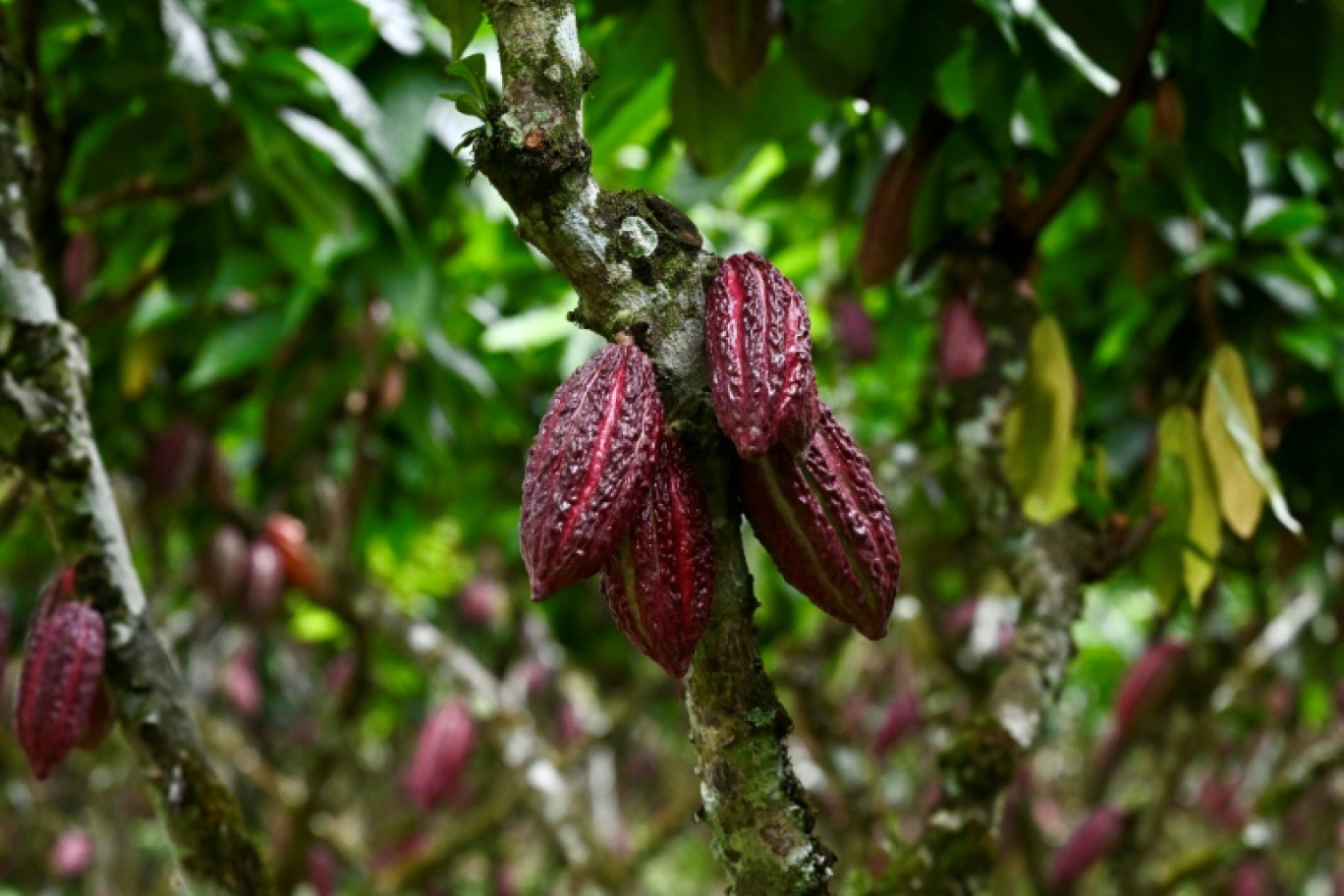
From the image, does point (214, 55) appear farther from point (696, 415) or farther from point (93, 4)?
point (696, 415)

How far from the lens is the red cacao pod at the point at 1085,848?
2.15m

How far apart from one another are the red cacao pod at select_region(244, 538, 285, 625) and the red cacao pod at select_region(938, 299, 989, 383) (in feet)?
4.49

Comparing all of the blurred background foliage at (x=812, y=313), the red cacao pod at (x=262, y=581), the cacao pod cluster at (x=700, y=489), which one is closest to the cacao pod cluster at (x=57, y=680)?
the blurred background foliage at (x=812, y=313)

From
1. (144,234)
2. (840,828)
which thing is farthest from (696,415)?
(840,828)

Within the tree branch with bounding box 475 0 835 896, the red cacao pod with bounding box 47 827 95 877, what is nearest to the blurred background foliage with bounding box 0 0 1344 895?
the tree branch with bounding box 475 0 835 896

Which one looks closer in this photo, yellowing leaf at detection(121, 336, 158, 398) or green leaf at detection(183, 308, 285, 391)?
green leaf at detection(183, 308, 285, 391)

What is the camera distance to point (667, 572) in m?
0.65

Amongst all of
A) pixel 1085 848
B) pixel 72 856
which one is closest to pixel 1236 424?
pixel 1085 848

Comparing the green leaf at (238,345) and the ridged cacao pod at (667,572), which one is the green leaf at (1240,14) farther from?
the green leaf at (238,345)

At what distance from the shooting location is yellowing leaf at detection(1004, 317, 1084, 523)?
1.22 meters

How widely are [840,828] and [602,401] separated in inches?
73.1

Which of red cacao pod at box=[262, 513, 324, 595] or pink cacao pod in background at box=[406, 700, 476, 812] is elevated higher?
red cacao pod at box=[262, 513, 324, 595]

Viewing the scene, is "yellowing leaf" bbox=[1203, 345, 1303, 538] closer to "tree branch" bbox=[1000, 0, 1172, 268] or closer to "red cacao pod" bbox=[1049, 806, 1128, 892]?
"tree branch" bbox=[1000, 0, 1172, 268]

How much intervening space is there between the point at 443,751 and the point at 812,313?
1.15 m
